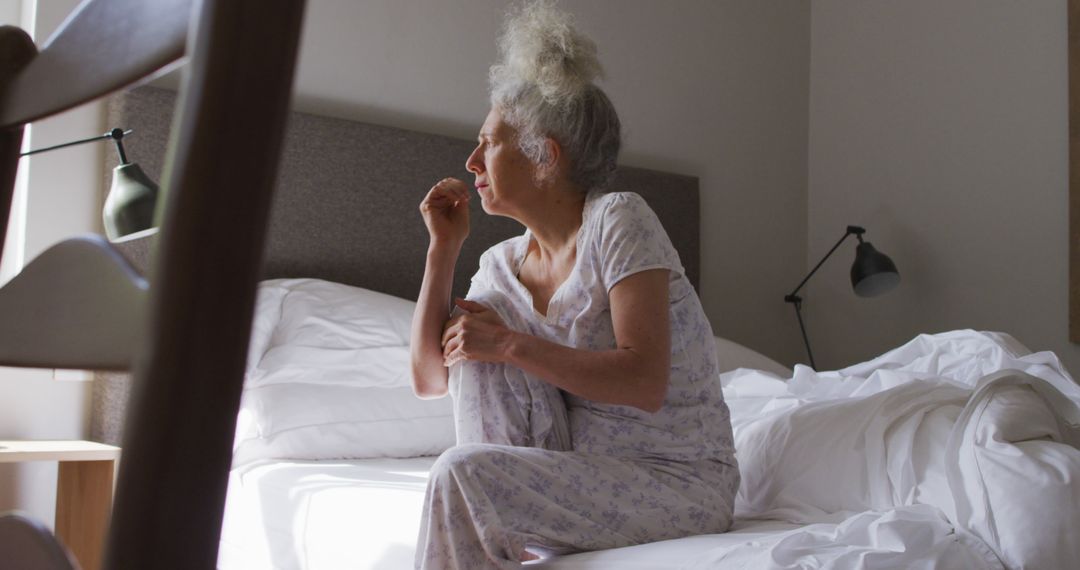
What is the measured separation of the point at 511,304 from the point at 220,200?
1.63 m

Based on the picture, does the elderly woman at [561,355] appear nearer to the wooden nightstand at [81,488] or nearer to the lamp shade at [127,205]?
the lamp shade at [127,205]

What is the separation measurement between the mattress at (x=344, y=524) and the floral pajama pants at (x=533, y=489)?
2.0 inches

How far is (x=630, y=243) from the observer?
5.75ft

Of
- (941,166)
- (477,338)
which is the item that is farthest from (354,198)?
(941,166)

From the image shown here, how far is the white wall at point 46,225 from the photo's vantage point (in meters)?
2.74

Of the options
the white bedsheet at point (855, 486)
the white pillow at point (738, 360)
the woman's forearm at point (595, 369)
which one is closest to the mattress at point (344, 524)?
the white bedsheet at point (855, 486)

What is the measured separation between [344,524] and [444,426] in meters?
0.79

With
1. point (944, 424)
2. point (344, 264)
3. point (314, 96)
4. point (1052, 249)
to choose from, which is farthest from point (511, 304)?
point (1052, 249)

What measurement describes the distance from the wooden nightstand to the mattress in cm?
31

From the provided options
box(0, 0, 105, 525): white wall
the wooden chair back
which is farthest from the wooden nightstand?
the wooden chair back

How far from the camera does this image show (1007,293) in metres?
4.05

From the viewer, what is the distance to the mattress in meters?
1.53

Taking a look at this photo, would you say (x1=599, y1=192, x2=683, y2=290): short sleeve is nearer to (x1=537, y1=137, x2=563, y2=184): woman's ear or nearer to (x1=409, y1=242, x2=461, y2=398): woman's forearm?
(x1=537, y1=137, x2=563, y2=184): woman's ear

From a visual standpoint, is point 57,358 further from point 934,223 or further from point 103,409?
point 934,223
